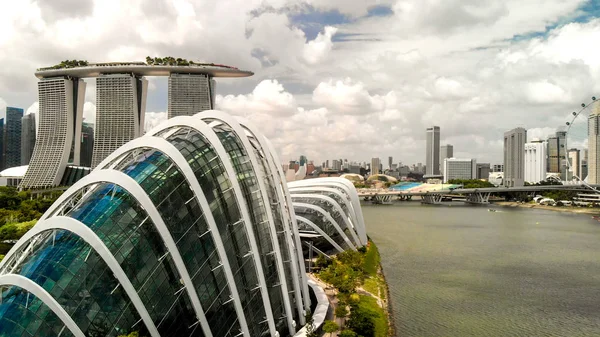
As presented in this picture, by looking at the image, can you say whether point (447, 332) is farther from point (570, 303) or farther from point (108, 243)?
point (108, 243)

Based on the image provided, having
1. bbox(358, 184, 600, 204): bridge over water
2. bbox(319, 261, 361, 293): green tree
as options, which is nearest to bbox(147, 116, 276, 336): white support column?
bbox(319, 261, 361, 293): green tree

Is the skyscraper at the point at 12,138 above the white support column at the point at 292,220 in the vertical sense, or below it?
above

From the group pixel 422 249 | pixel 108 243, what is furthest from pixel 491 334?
pixel 422 249

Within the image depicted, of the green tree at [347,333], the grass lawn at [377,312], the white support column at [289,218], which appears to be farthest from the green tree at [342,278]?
the green tree at [347,333]

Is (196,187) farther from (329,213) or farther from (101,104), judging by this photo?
(101,104)

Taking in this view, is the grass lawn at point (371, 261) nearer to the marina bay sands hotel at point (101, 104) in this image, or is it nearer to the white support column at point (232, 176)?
the white support column at point (232, 176)

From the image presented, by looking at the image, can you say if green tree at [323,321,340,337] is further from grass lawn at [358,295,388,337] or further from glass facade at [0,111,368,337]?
grass lawn at [358,295,388,337]
